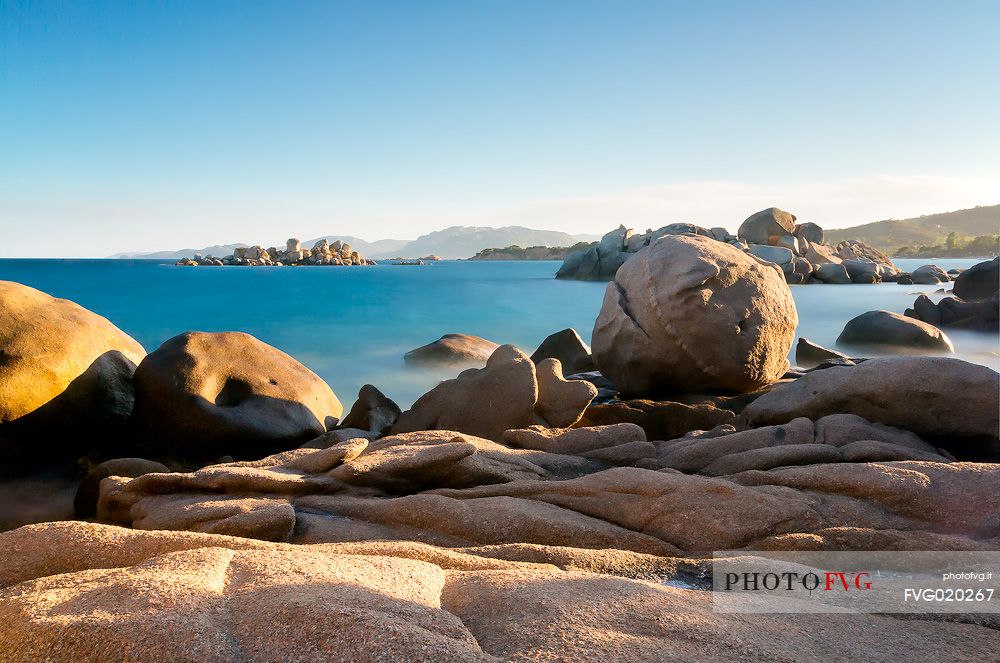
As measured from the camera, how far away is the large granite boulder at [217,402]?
6.37m

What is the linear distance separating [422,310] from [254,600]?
80.5 ft

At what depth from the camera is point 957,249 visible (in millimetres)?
105000

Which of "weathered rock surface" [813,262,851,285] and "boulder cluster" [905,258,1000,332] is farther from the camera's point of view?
"weathered rock surface" [813,262,851,285]

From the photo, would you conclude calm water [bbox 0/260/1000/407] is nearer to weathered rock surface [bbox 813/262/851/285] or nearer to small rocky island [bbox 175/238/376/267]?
weathered rock surface [bbox 813/262/851/285]

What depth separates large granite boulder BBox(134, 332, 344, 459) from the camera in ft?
20.9

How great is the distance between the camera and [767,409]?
19.8 feet

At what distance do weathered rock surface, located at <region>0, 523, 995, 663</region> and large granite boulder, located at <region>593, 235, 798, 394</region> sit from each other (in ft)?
17.6

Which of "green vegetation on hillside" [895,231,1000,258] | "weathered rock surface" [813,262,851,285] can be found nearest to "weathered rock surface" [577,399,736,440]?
"weathered rock surface" [813,262,851,285]

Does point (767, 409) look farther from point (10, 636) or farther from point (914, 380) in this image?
point (10, 636)

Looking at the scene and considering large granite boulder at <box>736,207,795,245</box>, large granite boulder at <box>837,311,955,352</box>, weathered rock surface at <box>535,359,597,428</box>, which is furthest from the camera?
large granite boulder at <box>736,207,795,245</box>

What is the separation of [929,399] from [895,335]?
9.09 m

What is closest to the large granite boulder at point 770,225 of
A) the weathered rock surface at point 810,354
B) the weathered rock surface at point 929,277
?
the weathered rock surface at point 929,277

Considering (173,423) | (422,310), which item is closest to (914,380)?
(173,423)

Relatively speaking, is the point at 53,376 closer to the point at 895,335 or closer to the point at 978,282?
the point at 895,335
